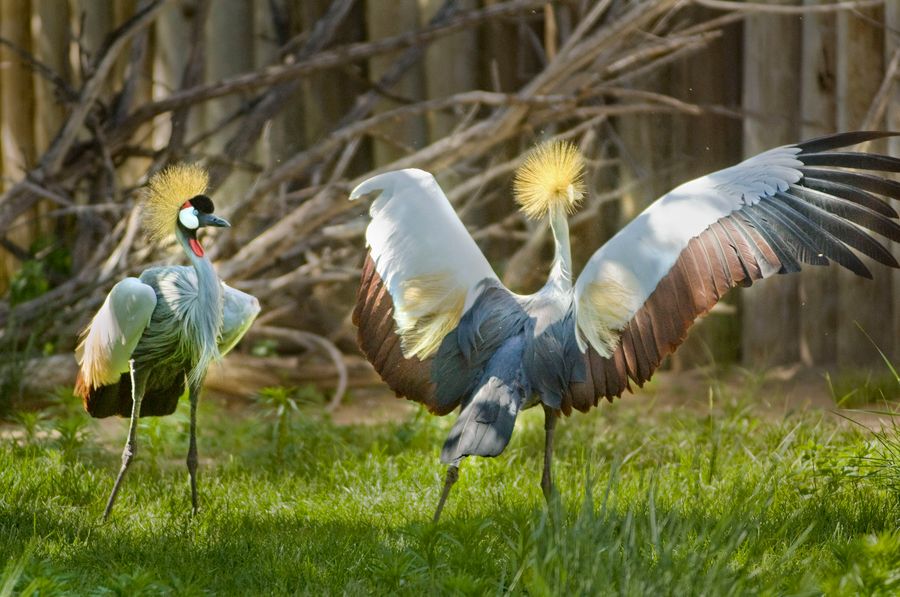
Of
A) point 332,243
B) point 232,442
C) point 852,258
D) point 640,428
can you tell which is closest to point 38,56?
point 332,243

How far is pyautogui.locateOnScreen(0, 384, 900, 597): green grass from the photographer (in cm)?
318

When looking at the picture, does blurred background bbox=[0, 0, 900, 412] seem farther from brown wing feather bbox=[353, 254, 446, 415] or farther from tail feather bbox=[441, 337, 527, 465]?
tail feather bbox=[441, 337, 527, 465]

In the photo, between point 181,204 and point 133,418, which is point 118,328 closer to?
point 133,418

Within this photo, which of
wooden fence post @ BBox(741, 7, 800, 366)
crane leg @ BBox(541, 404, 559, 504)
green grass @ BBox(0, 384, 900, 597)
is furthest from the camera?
wooden fence post @ BBox(741, 7, 800, 366)

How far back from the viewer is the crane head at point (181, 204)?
4.53 metres

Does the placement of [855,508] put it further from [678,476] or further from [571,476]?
[571,476]

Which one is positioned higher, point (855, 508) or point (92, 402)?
point (92, 402)

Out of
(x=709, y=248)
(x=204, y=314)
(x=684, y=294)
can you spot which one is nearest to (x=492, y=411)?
(x=684, y=294)

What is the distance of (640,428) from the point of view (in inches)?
223

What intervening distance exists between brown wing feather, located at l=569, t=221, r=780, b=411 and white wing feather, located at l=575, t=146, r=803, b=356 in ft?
0.11

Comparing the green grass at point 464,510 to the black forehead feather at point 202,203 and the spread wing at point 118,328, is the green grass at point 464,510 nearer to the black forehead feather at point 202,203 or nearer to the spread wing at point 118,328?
the spread wing at point 118,328

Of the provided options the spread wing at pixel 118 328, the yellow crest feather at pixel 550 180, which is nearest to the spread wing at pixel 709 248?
the yellow crest feather at pixel 550 180

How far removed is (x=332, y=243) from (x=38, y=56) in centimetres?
277

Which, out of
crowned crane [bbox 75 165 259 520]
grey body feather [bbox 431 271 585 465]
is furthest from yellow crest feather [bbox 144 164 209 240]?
grey body feather [bbox 431 271 585 465]
